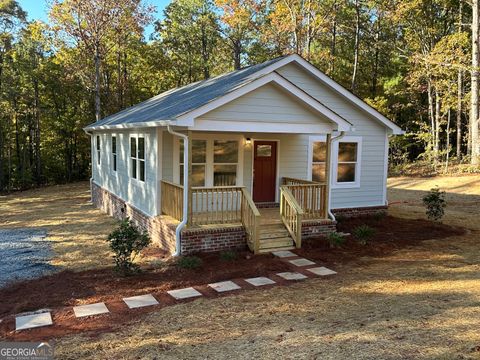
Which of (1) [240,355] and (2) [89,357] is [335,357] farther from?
(2) [89,357]

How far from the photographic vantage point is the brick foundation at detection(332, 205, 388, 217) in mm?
11984

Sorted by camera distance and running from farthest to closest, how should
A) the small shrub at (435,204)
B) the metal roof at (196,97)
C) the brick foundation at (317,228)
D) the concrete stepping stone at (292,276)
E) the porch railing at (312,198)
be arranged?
the small shrub at (435,204)
the porch railing at (312,198)
the brick foundation at (317,228)
the metal roof at (196,97)
the concrete stepping stone at (292,276)

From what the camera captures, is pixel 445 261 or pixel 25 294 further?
pixel 445 261

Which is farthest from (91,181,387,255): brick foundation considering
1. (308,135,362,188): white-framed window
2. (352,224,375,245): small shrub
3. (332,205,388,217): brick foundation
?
(308,135,362,188): white-framed window

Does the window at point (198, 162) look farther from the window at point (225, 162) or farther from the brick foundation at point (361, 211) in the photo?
the brick foundation at point (361, 211)

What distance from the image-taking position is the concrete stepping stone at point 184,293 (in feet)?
20.6

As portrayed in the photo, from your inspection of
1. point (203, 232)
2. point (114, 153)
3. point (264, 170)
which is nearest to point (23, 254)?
point (203, 232)

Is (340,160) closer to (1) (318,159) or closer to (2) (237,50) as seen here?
(1) (318,159)

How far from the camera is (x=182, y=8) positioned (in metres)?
33.2

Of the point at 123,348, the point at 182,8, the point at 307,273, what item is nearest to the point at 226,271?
the point at 307,273

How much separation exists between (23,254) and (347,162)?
9.11 m

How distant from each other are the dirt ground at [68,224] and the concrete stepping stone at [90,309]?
226 cm

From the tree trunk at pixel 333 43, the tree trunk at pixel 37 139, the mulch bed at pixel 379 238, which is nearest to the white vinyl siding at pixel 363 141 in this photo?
the mulch bed at pixel 379 238

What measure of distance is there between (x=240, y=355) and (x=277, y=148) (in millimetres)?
7975
